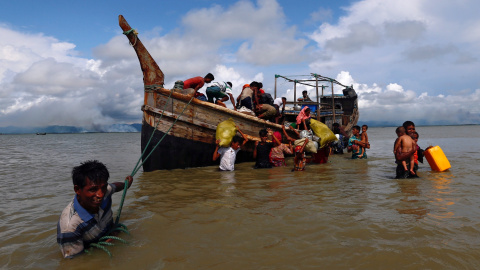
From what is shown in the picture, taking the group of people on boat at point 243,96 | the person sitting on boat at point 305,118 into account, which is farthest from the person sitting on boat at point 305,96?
the person sitting on boat at point 305,118

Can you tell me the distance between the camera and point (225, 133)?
7.31 meters

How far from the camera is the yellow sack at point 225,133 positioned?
725cm

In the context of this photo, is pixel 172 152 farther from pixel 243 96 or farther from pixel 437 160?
pixel 437 160

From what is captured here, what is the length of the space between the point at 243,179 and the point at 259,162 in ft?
5.42

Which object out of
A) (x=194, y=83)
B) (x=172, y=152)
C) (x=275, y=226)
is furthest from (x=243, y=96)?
(x=275, y=226)

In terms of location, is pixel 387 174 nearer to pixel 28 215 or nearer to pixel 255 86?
pixel 255 86

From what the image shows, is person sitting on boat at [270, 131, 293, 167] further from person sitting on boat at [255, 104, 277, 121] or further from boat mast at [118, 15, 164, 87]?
boat mast at [118, 15, 164, 87]

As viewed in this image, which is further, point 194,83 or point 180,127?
point 194,83

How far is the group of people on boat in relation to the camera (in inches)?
306

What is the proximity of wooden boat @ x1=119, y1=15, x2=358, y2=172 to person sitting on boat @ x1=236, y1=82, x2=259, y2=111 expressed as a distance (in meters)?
0.86

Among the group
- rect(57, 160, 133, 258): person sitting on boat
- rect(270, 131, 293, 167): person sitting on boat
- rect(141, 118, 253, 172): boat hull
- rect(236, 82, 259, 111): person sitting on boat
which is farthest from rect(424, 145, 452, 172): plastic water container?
rect(57, 160, 133, 258): person sitting on boat

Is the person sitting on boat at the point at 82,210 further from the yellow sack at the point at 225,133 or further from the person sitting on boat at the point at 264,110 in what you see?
the person sitting on boat at the point at 264,110

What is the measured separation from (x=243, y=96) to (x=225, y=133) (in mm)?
2260

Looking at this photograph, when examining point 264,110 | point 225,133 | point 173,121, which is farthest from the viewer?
point 264,110
